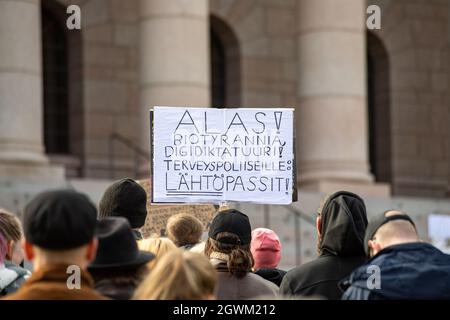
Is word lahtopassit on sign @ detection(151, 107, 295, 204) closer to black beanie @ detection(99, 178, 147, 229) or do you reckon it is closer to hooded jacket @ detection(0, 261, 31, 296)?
black beanie @ detection(99, 178, 147, 229)

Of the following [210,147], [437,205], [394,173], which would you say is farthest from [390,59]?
[210,147]

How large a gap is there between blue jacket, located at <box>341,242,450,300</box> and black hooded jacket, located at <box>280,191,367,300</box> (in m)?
1.12

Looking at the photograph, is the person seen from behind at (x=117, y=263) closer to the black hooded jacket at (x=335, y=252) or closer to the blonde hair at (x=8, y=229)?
the black hooded jacket at (x=335, y=252)

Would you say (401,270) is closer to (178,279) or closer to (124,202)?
(178,279)

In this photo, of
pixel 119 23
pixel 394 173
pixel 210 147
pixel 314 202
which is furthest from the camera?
pixel 394 173

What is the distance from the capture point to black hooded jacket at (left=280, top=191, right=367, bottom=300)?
7.84m

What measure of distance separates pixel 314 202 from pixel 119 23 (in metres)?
6.36

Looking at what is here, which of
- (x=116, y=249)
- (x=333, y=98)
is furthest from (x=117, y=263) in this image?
(x=333, y=98)

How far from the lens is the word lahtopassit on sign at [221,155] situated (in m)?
9.55

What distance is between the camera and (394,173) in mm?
30484

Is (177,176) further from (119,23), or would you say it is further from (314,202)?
(119,23)

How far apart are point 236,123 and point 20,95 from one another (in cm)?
1240

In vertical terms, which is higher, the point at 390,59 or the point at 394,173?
the point at 390,59

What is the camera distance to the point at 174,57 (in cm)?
2280
